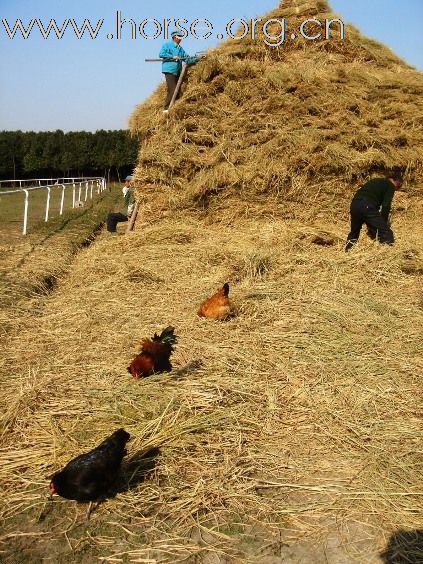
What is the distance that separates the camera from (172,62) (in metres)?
9.41

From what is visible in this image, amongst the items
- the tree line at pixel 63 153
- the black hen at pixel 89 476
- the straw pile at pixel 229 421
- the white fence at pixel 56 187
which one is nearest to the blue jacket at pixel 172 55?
the white fence at pixel 56 187

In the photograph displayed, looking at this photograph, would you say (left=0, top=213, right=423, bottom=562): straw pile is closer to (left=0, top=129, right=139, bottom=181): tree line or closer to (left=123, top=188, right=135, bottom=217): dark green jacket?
(left=123, top=188, right=135, bottom=217): dark green jacket

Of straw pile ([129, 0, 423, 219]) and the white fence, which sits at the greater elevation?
straw pile ([129, 0, 423, 219])

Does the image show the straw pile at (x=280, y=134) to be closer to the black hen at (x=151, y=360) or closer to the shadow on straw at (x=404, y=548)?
the black hen at (x=151, y=360)

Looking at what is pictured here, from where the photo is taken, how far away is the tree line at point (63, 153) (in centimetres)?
4628

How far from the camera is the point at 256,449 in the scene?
2.99 meters

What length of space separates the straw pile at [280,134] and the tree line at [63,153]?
126ft

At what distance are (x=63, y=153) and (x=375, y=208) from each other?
45.7 meters

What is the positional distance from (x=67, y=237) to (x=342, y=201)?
20.2ft

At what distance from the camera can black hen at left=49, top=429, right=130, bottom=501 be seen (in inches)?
94.0

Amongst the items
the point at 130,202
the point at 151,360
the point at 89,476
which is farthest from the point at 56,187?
the point at 89,476

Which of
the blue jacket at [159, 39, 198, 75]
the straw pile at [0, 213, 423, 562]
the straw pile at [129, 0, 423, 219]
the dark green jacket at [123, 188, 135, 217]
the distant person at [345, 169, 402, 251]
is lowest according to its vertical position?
the straw pile at [0, 213, 423, 562]

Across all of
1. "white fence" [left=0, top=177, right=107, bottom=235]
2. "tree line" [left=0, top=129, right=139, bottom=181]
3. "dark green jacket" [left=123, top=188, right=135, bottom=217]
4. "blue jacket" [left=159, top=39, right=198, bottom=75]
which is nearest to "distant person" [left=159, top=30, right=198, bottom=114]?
"blue jacket" [left=159, top=39, right=198, bottom=75]

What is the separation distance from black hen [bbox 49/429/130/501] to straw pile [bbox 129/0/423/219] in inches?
264
